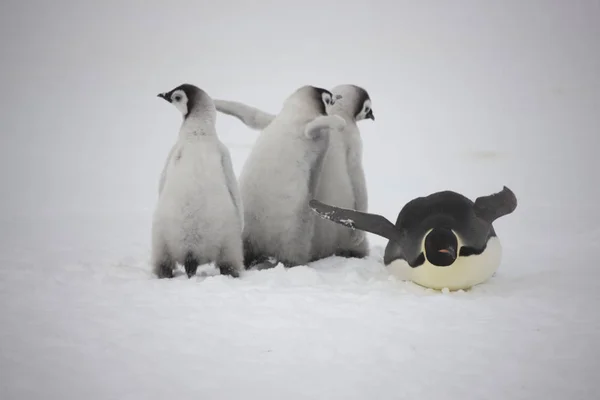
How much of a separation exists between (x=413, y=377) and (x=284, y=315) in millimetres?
724

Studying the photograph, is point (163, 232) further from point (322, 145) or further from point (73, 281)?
point (322, 145)

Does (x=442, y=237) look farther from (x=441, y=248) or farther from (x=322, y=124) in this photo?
(x=322, y=124)

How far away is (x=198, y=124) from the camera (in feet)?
10.7

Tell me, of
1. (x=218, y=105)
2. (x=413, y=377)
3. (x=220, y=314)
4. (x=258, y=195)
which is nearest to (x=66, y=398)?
(x=220, y=314)

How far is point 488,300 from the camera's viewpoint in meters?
2.51

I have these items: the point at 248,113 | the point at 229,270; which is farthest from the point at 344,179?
the point at 229,270

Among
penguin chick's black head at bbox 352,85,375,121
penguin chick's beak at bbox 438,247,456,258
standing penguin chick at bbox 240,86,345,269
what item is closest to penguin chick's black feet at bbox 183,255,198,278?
standing penguin chick at bbox 240,86,345,269

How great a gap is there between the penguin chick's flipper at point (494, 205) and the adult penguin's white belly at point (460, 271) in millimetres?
181

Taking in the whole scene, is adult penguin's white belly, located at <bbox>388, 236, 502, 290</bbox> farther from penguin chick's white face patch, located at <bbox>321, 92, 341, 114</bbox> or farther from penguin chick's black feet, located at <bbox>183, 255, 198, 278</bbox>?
penguin chick's white face patch, located at <bbox>321, 92, 341, 114</bbox>

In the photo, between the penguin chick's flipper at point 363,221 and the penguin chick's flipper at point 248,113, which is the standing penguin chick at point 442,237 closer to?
the penguin chick's flipper at point 363,221

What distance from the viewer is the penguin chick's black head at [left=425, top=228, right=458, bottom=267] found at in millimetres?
2562

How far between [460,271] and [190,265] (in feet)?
4.75

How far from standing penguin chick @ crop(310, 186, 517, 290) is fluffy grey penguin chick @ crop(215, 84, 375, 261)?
0.63 m

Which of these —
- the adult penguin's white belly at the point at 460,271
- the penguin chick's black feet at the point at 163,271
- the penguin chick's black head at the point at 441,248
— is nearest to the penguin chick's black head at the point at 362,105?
the adult penguin's white belly at the point at 460,271
